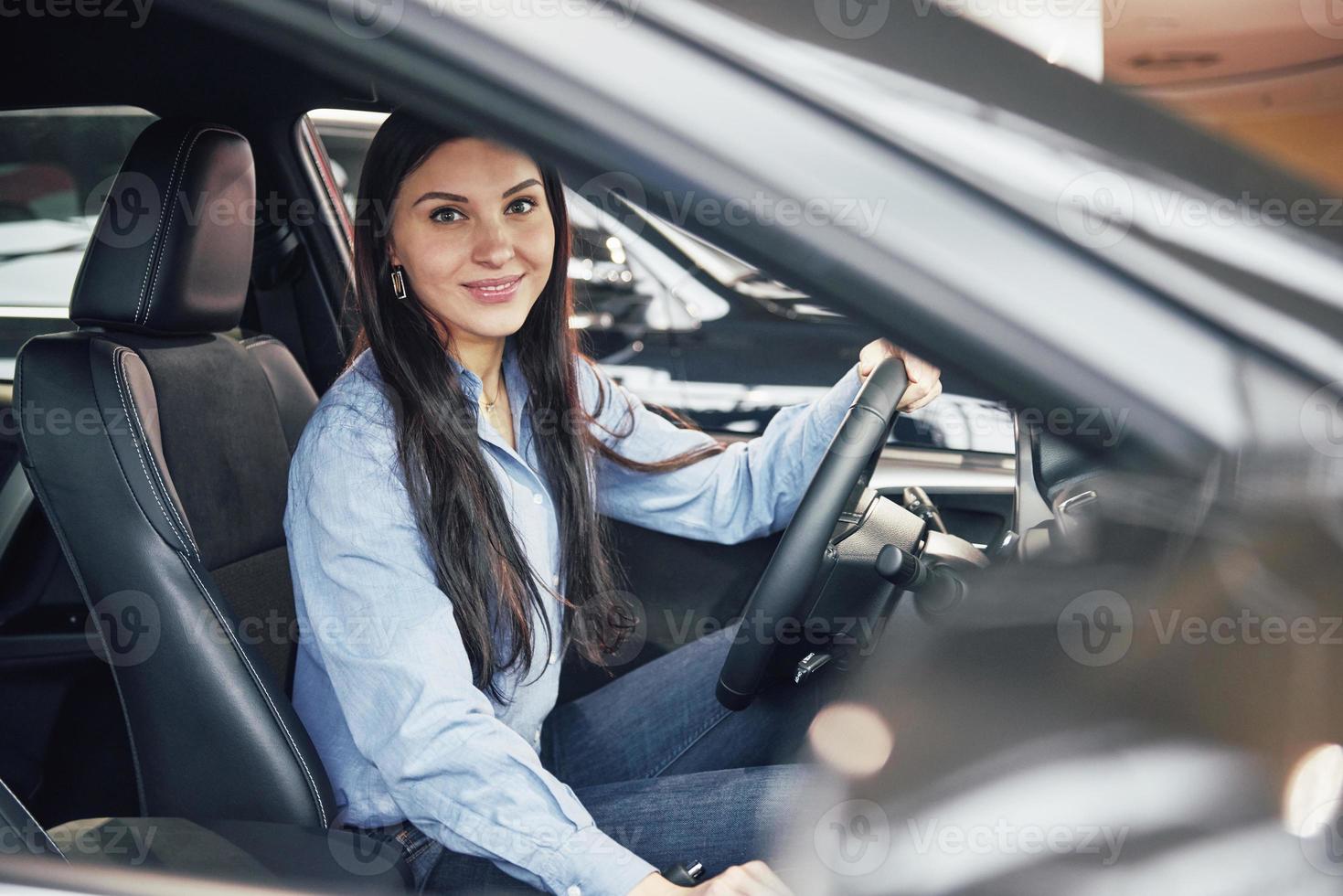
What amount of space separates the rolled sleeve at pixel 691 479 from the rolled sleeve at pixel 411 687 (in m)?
0.54

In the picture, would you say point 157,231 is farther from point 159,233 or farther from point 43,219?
point 43,219

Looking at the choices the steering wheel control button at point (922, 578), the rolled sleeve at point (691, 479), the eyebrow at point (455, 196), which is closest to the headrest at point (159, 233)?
the eyebrow at point (455, 196)

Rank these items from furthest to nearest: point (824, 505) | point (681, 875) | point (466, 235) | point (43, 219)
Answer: point (43, 219) → point (466, 235) → point (824, 505) → point (681, 875)

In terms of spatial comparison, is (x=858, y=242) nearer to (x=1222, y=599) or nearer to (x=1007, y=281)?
(x=1007, y=281)

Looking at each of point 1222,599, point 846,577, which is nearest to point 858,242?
point 1222,599

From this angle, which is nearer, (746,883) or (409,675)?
(746,883)

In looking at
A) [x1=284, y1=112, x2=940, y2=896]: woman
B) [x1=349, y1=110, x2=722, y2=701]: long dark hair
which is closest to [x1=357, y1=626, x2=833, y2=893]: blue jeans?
[x1=284, y1=112, x2=940, y2=896]: woman

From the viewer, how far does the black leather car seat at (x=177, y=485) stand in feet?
4.20

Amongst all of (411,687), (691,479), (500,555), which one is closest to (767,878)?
(411,687)

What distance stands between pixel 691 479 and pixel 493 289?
0.51 m

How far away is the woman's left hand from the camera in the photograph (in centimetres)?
125

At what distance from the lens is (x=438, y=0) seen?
2.06 feet

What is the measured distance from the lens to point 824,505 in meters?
1.28

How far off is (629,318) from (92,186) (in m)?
1.38
